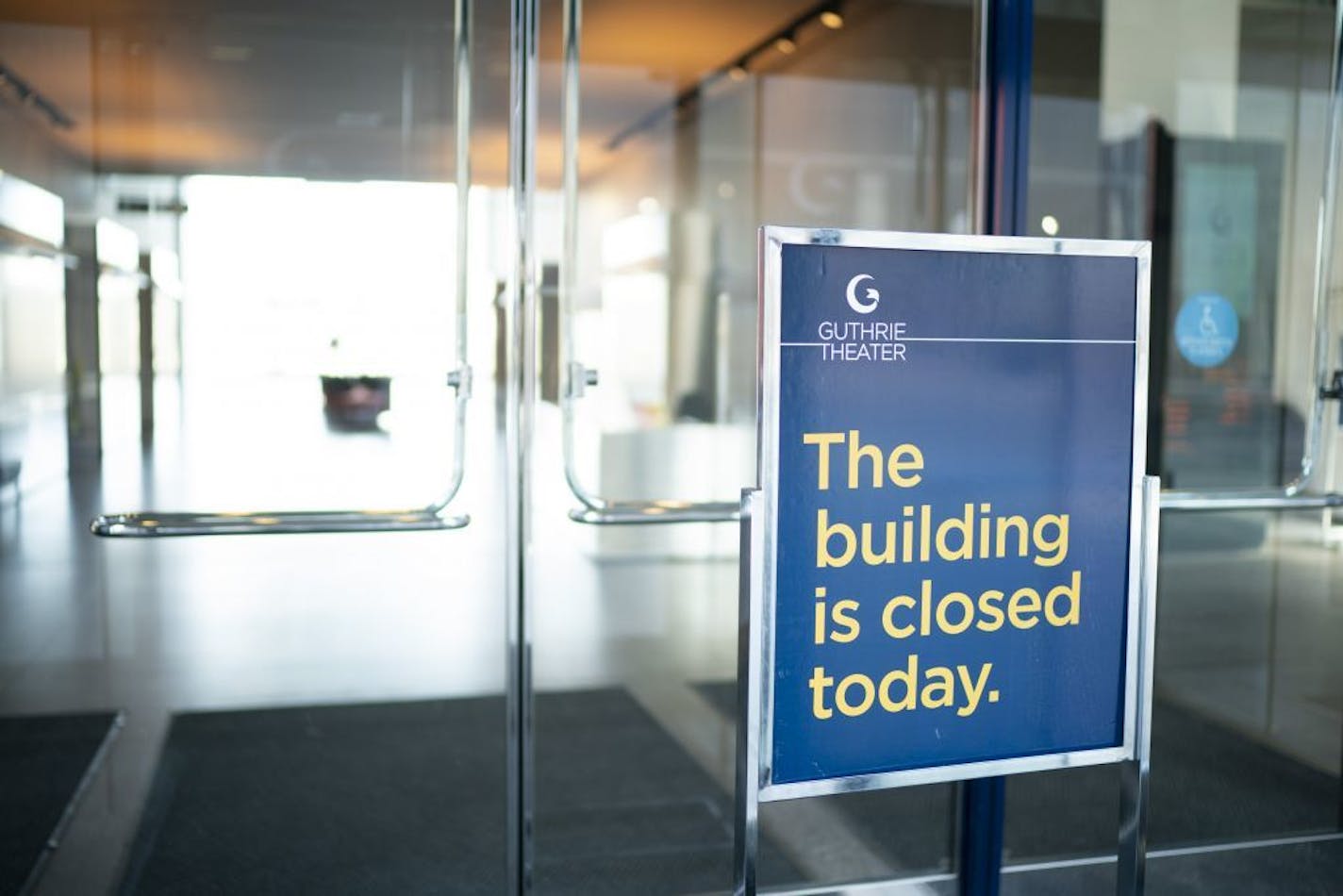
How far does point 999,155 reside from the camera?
332 centimetres

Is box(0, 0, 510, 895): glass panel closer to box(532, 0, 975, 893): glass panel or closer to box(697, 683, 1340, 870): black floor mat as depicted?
box(532, 0, 975, 893): glass panel

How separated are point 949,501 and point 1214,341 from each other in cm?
189

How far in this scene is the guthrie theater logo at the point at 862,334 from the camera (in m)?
2.27

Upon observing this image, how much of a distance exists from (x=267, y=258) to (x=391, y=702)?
3.45ft

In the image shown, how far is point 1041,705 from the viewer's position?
2.47 metres

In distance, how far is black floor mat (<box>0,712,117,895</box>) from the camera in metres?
3.14

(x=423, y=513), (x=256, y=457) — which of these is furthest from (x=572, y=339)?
(x=256, y=457)

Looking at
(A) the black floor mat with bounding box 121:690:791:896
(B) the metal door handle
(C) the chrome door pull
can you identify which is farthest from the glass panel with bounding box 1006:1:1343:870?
(B) the metal door handle

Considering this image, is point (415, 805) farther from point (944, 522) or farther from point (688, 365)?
point (944, 522)

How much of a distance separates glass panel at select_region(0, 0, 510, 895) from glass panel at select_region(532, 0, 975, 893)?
216 millimetres

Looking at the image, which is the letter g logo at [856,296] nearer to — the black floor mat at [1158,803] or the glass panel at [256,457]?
the glass panel at [256,457]

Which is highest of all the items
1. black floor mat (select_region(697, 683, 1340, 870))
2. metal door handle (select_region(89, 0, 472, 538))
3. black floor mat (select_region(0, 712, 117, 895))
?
metal door handle (select_region(89, 0, 472, 538))

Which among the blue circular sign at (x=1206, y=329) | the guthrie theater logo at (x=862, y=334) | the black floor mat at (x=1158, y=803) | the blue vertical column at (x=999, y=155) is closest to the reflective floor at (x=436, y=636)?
the black floor mat at (x=1158, y=803)

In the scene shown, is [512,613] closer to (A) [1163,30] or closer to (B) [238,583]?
(B) [238,583]
